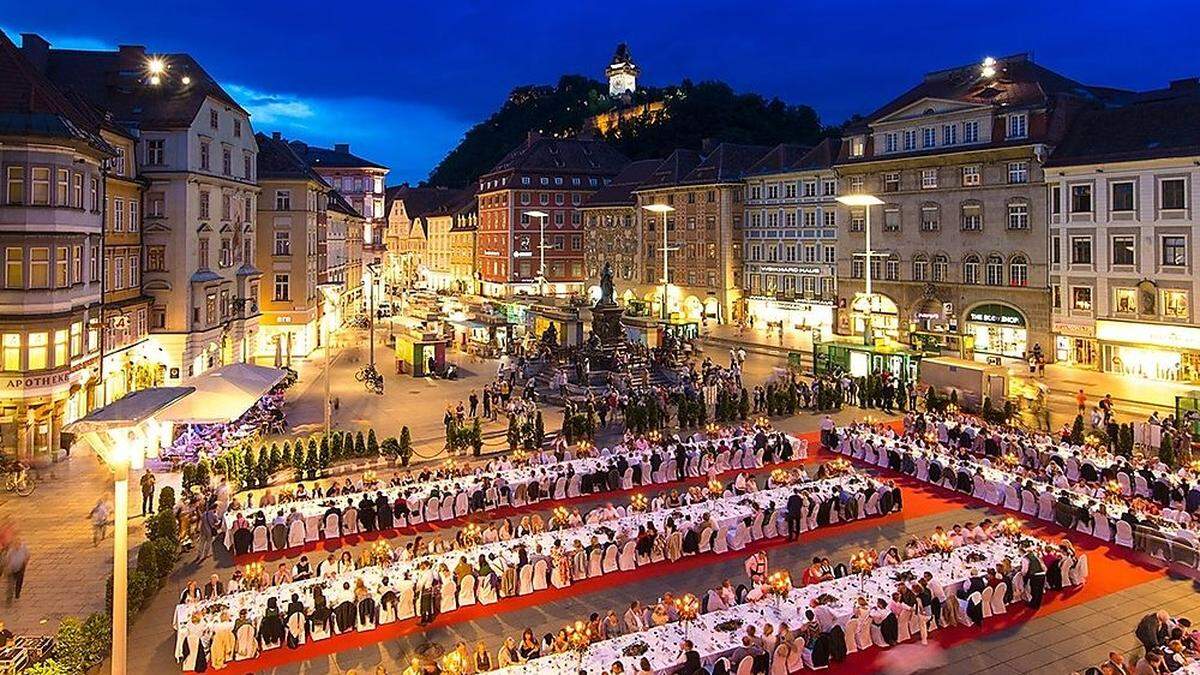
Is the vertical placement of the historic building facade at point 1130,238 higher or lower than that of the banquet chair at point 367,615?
higher

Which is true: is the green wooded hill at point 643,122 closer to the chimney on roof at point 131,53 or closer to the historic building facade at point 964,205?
the historic building facade at point 964,205

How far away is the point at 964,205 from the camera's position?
52.6 meters

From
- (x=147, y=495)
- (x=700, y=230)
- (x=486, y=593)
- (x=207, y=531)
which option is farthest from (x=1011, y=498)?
(x=700, y=230)

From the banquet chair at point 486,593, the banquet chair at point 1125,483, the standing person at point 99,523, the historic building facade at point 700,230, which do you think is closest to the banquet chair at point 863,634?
the banquet chair at point 486,593

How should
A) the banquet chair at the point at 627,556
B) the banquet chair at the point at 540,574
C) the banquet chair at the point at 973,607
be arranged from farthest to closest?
the banquet chair at the point at 627,556 → the banquet chair at the point at 540,574 → the banquet chair at the point at 973,607

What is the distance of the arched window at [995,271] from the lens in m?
51.0

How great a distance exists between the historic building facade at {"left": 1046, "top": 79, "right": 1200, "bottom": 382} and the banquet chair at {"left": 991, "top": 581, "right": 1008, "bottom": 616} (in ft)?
110

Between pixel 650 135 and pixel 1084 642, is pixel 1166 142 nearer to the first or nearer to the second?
pixel 1084 642

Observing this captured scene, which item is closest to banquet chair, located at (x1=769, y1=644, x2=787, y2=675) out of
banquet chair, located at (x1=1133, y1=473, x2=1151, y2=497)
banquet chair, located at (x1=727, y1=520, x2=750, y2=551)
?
banquet chair, located at (x1=727, y1=520, x2=750, y2=551)

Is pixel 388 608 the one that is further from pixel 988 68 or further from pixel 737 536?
pixel 988 68

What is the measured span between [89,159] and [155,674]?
77.9ft

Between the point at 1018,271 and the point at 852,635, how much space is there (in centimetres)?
4223

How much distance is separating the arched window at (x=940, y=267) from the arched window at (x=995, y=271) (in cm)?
305

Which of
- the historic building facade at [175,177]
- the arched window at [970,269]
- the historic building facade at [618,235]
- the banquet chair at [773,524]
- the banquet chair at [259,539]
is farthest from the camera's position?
the historic building facade at [618,235]
